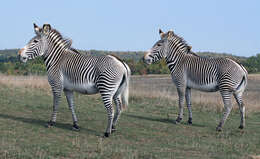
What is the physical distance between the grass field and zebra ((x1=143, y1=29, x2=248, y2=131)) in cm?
112

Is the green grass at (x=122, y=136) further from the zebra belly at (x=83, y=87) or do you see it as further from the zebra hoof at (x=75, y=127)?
the zebra belly at (x=83, y=87)

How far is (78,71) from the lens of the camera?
34.1ft

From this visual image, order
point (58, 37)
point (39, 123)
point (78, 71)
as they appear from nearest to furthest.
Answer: point (78, 71) < point (58, 37) < point (39, 123)

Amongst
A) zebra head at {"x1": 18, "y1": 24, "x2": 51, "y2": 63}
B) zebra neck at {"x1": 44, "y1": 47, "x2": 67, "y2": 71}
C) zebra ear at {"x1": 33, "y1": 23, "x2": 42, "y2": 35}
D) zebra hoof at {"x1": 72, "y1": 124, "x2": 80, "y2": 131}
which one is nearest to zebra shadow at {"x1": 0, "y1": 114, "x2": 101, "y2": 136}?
zebra hoof at {"x1": 72, "y1": 124, "x2": 80, "y2": 131}

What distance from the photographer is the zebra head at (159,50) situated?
12.7 metres

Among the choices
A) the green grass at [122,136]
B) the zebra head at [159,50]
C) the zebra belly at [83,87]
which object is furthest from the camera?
the zebra head at [159,50]

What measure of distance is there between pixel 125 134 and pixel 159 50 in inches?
140

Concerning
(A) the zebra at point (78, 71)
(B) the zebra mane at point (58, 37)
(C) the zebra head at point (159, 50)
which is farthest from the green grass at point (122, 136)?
(B) the zebra mane at point (58, 37)

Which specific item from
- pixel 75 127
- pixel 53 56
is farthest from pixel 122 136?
pixel 53 56

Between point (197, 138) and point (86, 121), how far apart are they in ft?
12.1

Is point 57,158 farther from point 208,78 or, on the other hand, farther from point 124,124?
point 208,78

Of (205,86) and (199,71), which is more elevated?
(199,71)

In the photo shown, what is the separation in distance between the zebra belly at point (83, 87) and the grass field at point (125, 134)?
1.10 m

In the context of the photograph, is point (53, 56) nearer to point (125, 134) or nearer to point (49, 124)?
point (49, 124)
